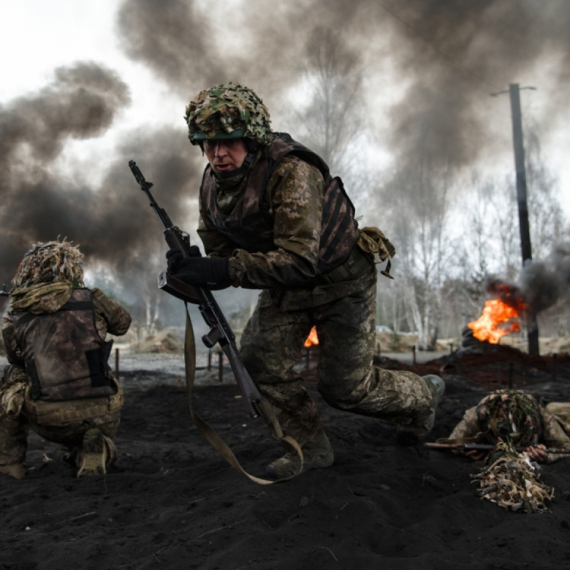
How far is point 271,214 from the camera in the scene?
9.73ft

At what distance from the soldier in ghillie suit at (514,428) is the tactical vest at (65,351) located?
240cm

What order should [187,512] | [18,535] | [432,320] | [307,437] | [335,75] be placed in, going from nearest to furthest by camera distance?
[18,535] < [187,512] < [307,437] < [335,75] < [432,320]

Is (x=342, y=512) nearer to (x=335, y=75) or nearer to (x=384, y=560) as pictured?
(x=384, y=560)

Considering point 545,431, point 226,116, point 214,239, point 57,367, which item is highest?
point 226,116

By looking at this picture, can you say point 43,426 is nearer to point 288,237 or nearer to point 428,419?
point 288,237

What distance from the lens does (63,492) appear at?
3.25 meters

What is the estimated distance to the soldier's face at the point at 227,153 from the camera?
2926 mm

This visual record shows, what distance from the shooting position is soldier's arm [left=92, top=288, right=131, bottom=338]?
3840 mm

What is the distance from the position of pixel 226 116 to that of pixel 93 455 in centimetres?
227

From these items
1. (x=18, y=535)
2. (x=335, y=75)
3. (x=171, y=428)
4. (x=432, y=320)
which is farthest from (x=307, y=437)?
(x=432, y=320)

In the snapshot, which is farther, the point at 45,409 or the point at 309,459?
the point at 45,409

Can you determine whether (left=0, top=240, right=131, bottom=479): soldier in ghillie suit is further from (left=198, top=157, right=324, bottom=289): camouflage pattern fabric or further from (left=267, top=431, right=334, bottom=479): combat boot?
(left=198, top=157, right=324, bottom=289): camouflage pattern fabric

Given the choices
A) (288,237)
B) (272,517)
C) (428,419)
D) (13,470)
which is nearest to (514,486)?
(428,419)

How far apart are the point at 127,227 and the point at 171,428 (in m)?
9.48
